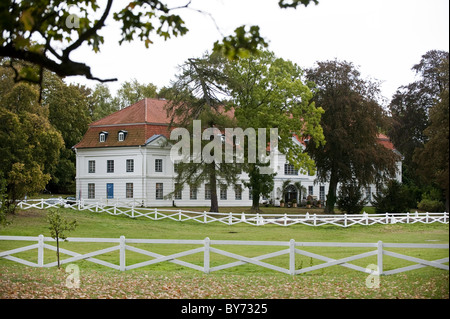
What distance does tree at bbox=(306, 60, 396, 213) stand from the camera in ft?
146

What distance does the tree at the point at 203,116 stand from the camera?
131ft

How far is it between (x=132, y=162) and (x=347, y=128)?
62.0 feet

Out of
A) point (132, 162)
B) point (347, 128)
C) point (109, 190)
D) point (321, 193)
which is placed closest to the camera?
point (347, 128)

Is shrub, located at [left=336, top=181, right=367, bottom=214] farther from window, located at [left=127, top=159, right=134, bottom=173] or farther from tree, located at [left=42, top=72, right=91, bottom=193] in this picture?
tree, located at [left=42, top=72, right=91, bottom=193]

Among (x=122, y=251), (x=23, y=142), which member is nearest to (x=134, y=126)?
(x=23, y=142)

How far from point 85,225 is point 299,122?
17.4 m

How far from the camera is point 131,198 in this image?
52.0 m

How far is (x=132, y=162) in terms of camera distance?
52.4 meters

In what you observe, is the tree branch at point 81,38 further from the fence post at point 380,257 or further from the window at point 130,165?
the window at point 130,165

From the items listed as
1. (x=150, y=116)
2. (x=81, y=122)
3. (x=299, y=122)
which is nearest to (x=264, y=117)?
(x=299, y=122)

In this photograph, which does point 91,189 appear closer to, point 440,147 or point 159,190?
point 159,190

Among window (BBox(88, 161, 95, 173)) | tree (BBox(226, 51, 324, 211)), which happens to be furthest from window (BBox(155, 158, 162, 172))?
tree (BBox(226, 51, 324, 211))

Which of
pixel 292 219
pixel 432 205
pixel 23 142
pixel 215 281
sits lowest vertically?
pixel 292 219

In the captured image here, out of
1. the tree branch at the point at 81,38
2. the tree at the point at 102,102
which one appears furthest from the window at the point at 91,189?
the tree branch at the point at 81,38
